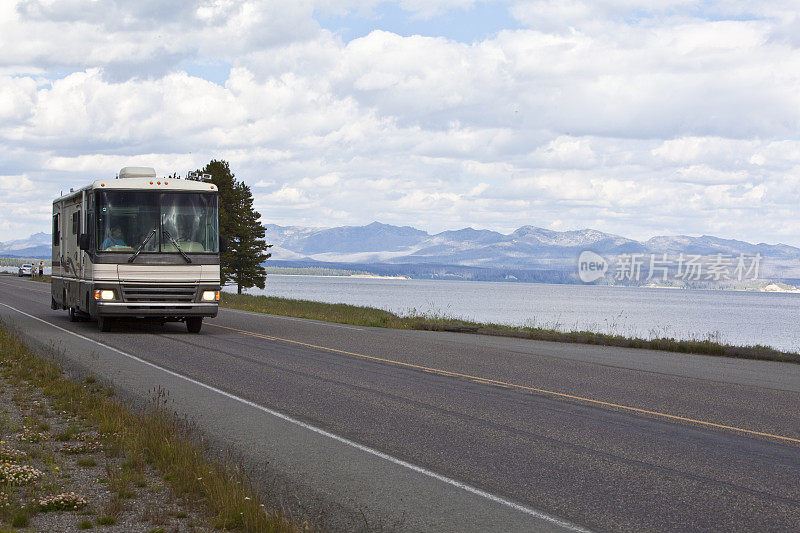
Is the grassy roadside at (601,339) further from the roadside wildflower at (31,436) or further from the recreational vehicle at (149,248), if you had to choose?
the roadside wildflower at (31,436)

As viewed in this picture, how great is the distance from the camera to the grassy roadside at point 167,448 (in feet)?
18.5

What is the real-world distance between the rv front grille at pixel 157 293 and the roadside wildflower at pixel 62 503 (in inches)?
537

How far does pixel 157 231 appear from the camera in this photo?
19594mm

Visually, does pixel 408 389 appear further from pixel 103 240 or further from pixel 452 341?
pixel 103 240

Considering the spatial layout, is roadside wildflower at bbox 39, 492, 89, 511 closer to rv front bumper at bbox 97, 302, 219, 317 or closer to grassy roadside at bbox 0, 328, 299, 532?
grassy roadside at bbox 0, 328, 299, 532

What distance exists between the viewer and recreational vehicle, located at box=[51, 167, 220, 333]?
62.8 ft

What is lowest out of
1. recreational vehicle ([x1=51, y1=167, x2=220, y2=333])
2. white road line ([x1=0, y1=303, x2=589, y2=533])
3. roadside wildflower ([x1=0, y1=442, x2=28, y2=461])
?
white road line ([x1=0, y1=303, x2=589, y2=533])

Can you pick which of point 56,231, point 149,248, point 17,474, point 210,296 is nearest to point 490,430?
point 17,474

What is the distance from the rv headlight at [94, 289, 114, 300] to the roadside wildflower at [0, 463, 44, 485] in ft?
42.1


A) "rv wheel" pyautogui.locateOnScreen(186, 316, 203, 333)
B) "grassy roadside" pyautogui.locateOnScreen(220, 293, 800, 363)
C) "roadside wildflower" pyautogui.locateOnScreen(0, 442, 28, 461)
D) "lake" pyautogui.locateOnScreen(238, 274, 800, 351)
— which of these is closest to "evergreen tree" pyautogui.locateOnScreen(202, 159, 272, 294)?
"lake" pyautogui.locateOnScreen(238, 274, 800, 351)

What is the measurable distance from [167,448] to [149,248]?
41.8ft

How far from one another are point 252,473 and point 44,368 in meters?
7.05

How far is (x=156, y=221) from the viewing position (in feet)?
64.5

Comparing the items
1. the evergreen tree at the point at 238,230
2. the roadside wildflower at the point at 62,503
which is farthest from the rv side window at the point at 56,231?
the evergreen tree at the point at 238,230
